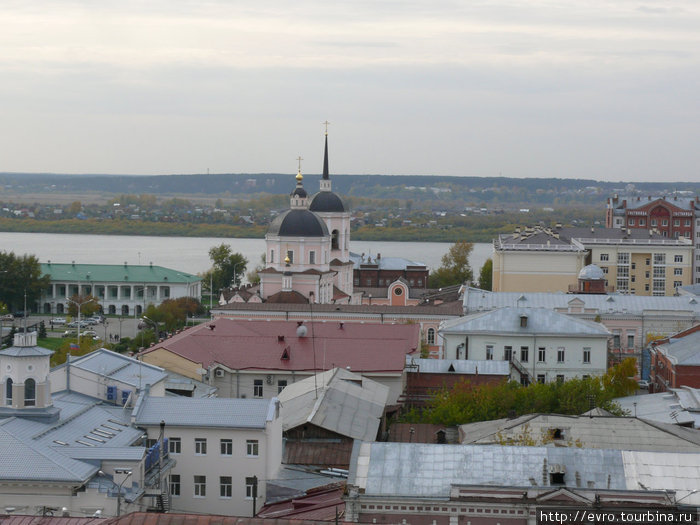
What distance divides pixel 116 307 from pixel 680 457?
50.2m

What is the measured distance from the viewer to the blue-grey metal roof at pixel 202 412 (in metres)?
18.8

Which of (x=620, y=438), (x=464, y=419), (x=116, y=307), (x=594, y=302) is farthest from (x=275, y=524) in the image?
(x=116, y=307)

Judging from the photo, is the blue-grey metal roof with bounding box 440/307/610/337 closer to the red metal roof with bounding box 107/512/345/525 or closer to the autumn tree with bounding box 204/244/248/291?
the red metal roof with bounding box 107/512/345/525

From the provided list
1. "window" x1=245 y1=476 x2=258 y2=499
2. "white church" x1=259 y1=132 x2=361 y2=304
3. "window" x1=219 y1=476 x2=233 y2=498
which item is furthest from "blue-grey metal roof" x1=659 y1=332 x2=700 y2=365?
"white church" x1=259 y1=132 x2=361 y2=304

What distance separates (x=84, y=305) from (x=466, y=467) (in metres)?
43.2

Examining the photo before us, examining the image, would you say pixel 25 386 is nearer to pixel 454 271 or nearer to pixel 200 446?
pixel 200 446

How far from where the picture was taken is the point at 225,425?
18703 mm

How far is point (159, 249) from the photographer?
128m

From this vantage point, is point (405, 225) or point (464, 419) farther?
point (405, 225)

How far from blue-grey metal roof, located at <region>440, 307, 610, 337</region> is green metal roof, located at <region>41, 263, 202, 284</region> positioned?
34.9m

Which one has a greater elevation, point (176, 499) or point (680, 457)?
point (680, 457)

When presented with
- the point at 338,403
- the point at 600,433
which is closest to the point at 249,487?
the point at 338,403

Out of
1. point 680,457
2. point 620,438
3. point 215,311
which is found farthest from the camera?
point 215,311

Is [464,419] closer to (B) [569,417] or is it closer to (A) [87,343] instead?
(B) [569,417]
